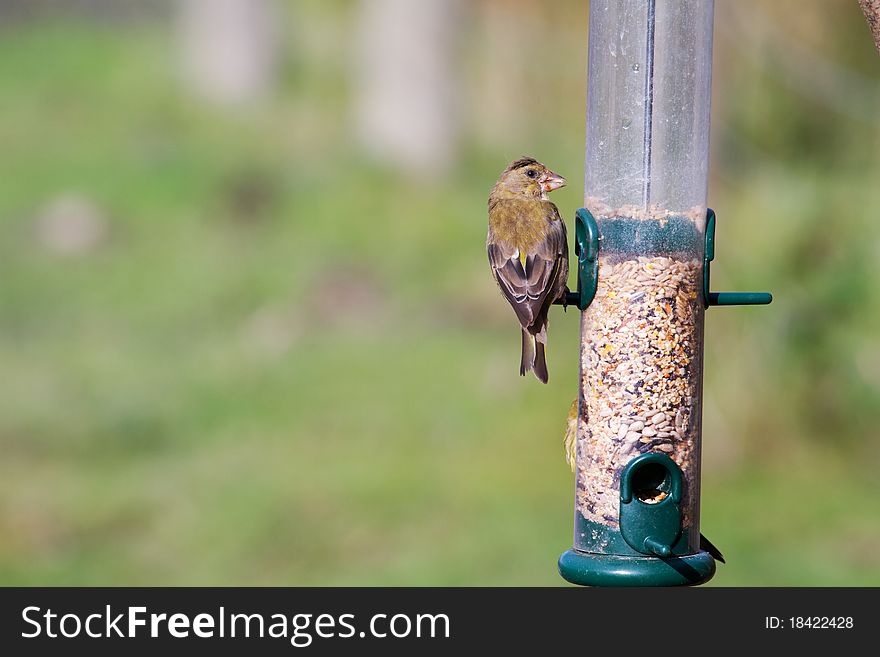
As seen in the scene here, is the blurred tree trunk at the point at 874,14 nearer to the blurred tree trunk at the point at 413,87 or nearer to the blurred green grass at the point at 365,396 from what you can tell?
the blurred green grass at the point at 365,396

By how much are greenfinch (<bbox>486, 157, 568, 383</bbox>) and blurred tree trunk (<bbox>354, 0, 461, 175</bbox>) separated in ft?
28.3

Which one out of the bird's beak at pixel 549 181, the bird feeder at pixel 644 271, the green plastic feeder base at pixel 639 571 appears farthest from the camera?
the bird's beak at pixel 549 181

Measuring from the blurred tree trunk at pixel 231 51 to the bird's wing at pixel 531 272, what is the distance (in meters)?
11.1

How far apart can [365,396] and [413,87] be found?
4861 mm

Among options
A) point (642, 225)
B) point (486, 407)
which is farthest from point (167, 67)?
point (642, 225)

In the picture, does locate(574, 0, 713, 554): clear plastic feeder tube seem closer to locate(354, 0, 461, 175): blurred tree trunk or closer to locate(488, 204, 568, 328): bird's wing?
locate(488, 204, 568, 328): bird's wing

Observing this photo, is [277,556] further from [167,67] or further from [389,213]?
[167,67]

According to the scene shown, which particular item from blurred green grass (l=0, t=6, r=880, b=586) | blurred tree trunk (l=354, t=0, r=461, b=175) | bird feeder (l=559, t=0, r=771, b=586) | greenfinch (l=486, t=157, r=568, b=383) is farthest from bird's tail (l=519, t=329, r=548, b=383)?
blurred tree trunk (l=354, t=0, r=461, b=175)

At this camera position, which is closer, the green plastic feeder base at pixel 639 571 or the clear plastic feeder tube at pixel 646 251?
the green plastic feeder base at pixel 639 571

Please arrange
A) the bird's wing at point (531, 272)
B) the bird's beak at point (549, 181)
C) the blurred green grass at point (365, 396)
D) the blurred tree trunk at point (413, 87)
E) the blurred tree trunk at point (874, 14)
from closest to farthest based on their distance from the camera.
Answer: the blurred tree trunk at point (874, 14) → the bird's wing at point (531, 272) → the bird's beak at point (549, 181) → the blurred green grass at point (365, 396) → the blurred tree trunk at point (413, 87)

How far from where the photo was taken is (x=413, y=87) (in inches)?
587

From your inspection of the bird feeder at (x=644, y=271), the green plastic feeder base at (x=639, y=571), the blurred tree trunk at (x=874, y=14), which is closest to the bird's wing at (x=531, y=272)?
the bird feeder at (x=644, y=271)

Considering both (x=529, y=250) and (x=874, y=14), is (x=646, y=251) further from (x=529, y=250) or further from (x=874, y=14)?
(x=874, y=14)

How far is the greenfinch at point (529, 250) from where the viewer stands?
544 centimetres
